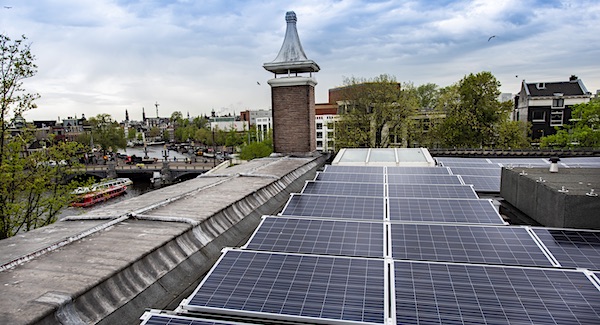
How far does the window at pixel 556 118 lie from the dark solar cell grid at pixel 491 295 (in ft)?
215

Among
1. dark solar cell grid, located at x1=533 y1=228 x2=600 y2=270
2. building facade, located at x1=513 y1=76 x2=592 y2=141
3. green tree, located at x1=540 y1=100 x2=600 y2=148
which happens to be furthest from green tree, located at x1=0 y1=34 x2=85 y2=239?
building facade, located at x1=513 y1=76 x2=592 y2=141

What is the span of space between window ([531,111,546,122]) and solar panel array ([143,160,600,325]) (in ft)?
201

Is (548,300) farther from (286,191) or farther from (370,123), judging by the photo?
(370,123)

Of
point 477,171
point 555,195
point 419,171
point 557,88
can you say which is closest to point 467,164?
point 477,171

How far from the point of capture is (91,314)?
467 cm

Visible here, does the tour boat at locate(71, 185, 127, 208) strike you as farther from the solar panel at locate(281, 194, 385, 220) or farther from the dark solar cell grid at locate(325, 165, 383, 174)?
the solar panel at locate(281, 194, 385, 220)

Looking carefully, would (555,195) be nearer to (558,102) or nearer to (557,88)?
(558,102)

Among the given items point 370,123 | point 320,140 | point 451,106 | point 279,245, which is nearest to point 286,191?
point 279,245

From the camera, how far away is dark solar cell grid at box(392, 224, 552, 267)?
627cm

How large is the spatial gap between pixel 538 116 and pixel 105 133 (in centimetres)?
11050

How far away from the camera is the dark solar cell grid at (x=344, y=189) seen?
1105 centimetres

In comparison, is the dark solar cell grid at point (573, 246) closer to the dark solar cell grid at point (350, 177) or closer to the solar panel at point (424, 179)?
the solar panel at point (424, 179)

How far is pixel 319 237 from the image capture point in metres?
7.28

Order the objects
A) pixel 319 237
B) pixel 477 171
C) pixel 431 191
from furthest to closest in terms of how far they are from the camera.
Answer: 1. pixel 477 171
2. pixel 431 191
3. pixel 319 237
